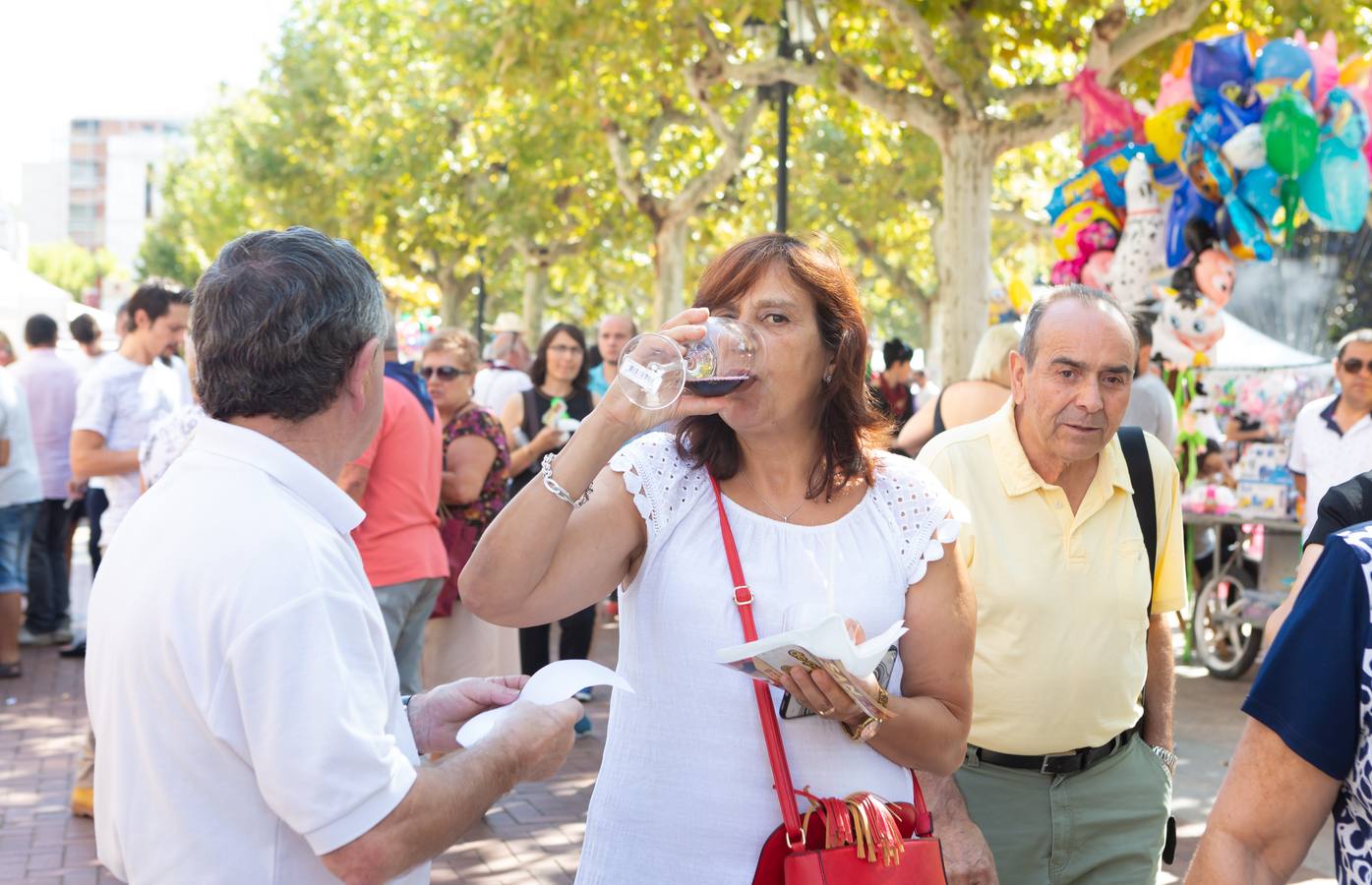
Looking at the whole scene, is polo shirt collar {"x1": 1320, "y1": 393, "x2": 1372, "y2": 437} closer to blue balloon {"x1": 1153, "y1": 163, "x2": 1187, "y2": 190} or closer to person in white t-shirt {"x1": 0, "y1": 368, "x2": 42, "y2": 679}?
blue balloon {"x1": 1153, "y1": 163, "x2": 1187, "y2": 190}

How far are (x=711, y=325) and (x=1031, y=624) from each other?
1220 mm

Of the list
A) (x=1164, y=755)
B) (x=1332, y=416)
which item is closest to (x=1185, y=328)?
(x=1332, y=416)

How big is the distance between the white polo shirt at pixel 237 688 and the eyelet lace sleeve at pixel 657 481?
715 mm

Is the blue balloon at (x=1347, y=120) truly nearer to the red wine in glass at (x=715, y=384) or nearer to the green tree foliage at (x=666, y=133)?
the green tree foliage at (x=666, y=133)

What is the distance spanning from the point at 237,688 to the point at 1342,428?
7.08 meters

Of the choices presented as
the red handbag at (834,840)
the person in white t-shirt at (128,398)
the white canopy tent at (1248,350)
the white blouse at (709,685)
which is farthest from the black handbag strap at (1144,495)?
the white canopy tent at (1248,350)

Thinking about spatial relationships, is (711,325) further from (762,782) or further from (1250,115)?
(1250,115)

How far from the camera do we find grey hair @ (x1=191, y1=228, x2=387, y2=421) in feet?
6.39

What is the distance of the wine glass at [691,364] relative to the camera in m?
2.34

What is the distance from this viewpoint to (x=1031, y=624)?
3182 mm

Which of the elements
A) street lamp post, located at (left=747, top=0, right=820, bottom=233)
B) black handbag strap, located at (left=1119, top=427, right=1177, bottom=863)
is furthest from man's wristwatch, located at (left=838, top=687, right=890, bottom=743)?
street lamp post, located at (left=747, top=0, right=820, bottom=233)

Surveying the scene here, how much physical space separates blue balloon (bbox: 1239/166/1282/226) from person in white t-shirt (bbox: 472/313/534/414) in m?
4.78

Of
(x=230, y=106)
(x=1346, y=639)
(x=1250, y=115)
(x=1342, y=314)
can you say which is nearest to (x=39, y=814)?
(x=1346, y=639)

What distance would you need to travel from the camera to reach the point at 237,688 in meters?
1.75
